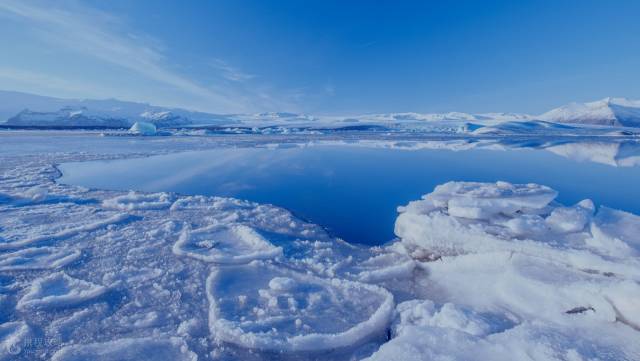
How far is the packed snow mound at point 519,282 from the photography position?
5.65 ft

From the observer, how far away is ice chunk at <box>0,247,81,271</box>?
2.83m

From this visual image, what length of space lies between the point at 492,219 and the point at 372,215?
1.65 m

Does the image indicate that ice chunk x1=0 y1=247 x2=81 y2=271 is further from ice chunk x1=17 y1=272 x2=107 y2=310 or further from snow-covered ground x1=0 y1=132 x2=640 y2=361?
ice chunk x1=17 y1=272 x2=107 y2=310

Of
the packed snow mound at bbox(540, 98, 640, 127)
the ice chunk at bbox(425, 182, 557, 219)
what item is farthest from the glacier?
the ice chunk at bbox(425, 182, 557, 219)

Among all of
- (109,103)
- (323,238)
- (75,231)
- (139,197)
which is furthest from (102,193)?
(109,103)

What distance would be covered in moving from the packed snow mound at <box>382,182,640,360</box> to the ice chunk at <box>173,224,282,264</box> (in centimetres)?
138

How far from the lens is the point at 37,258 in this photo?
300cm

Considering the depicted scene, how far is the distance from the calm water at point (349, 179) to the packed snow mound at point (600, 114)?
7530 cm

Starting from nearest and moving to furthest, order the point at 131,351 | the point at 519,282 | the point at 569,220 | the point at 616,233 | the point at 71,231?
the point at 131,351, the point at 519,282, the point at 616,233, the point at 569,220, the point at 71,231

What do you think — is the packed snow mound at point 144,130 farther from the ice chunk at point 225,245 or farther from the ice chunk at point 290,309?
the ice chunk at point 290,309

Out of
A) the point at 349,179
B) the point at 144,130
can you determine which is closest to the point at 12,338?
the point at 349,179

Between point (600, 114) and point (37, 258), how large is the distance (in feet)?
329

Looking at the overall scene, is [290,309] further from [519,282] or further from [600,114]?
[600,114]

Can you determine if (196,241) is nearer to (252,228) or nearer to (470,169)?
(252,228)
